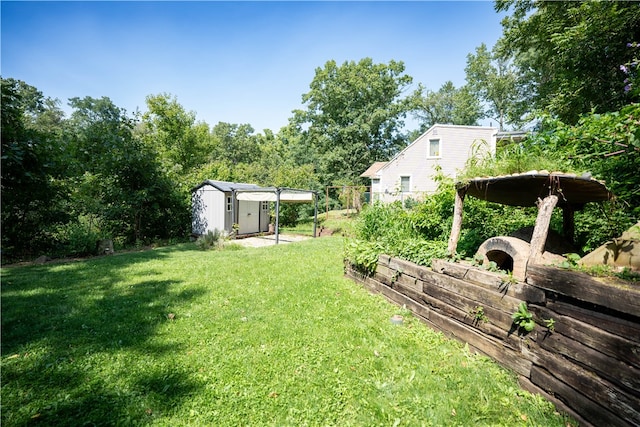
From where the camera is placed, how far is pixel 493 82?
30.4 meters

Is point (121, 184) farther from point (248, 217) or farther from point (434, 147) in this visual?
point (434, 147)

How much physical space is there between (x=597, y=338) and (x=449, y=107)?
4455 cm

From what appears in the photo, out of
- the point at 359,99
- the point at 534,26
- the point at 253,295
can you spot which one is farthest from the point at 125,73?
the point at 359,99

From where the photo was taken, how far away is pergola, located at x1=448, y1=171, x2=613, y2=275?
7.09ft

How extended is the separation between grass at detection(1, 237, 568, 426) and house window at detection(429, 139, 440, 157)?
17627mm

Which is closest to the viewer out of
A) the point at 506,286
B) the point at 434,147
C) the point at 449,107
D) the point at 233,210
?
the point at 506,286

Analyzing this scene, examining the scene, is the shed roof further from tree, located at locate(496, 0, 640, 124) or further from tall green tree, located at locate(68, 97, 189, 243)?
tall green tree, located at locate(68, 97, 189, 243)

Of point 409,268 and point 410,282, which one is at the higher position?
point 409,268

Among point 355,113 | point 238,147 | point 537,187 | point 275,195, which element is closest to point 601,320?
point 537,187

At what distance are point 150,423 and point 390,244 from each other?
3726mm

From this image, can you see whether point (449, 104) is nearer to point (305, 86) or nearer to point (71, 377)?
point (305, 86)

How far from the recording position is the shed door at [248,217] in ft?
44.2

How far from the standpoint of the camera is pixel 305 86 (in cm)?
3144

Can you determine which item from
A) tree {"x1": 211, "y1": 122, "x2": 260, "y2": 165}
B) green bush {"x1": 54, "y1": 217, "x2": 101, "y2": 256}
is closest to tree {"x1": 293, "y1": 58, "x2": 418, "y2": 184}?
tree {"x1": 211, "y1": 122, "x2": 260, "y2": 165}
